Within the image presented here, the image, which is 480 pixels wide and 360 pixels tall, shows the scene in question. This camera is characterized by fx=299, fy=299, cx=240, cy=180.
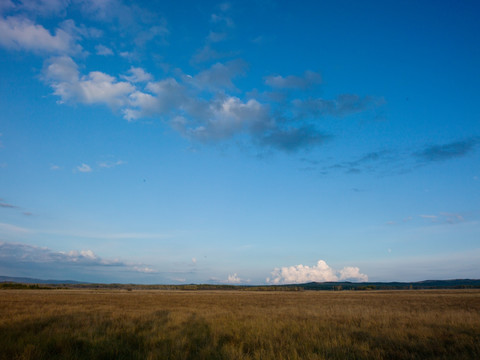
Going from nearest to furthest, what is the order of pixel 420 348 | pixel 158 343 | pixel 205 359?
pixel 205 359
pixel 420 348
pixel 158 343

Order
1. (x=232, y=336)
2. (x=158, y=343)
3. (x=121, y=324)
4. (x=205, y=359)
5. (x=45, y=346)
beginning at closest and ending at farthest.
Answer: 1. (x=205, y=359)
2. (x=45, y=346)
3. (x=158, y=343)
4. (x=232, y=336)
5. (x=121, y=324)

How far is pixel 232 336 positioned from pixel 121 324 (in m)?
6.11

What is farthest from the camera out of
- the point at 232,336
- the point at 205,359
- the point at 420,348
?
the point at 232,336

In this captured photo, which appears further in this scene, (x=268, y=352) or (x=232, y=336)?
(x=232, y=336)

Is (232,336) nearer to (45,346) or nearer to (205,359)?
(205,359)

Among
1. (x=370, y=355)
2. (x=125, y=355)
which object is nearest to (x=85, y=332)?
(x=125, y=355)

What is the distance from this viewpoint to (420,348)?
9484 mm

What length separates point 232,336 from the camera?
11.6 meters

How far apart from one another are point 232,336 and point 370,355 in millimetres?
5107

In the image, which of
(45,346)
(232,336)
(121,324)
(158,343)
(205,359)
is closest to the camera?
(205,359)

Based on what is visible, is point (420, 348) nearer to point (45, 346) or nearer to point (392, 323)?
point (392, 323)

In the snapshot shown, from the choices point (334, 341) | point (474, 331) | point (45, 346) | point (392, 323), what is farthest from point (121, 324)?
point (474, 331)

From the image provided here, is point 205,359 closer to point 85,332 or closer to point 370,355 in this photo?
point 370,355

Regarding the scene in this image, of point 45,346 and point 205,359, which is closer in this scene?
point 205,359
